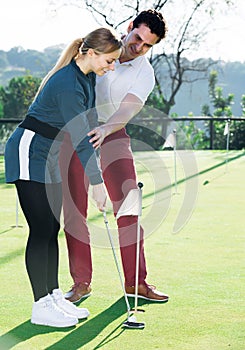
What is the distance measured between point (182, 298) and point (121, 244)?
0.38 metres

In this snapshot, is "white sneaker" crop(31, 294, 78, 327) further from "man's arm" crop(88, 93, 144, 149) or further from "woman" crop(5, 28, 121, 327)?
"man's arm" crop(88, 93, 144, 149)

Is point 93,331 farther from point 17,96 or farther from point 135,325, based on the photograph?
point 17,96

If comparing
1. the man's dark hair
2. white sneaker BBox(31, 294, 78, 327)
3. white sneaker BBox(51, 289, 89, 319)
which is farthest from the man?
white sneaker BBox(31, 294, 78, 327)

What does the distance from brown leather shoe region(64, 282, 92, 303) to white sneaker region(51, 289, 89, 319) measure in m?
0.24

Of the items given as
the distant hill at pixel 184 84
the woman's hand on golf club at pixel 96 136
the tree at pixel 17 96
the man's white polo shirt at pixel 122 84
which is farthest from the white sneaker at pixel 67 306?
the tree at pixel 17 96

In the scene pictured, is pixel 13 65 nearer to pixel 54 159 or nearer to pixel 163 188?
pixel 163 188

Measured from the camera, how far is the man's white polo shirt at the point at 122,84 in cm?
359

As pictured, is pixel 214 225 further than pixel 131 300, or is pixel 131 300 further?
pixel 214 225

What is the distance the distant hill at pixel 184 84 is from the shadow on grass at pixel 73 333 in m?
14.8

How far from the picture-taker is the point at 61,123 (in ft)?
10.1

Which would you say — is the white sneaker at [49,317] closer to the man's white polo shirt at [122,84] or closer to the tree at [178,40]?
the man's white polo shirt at [122,84]

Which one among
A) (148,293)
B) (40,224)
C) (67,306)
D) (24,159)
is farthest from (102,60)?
(148,293)

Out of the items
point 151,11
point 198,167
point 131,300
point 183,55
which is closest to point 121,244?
point 131,300

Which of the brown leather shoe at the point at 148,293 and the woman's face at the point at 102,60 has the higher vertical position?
the woman's face at the point at 102,60
